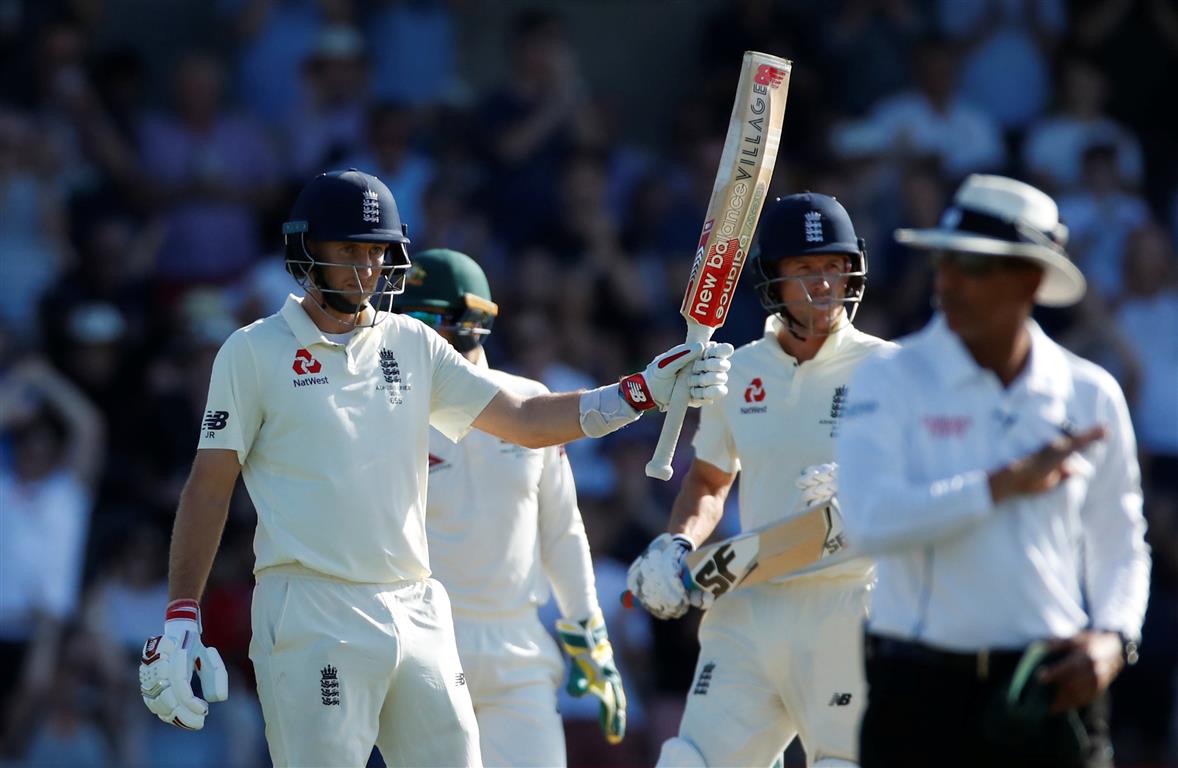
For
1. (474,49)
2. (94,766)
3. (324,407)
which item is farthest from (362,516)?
(474,49)

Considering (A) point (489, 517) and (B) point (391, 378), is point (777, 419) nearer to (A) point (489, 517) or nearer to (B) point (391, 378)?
(A) point (489, 517)

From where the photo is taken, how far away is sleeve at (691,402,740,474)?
6.00m

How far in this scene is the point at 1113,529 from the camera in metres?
4.27

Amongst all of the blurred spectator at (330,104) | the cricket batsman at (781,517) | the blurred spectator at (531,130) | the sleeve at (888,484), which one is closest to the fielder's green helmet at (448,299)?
the cricket batsman at (781,517)

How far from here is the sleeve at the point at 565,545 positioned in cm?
650

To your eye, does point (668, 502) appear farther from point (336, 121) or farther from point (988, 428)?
point (988, 428)

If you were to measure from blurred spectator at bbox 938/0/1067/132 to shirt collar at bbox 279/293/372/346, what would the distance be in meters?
7.91

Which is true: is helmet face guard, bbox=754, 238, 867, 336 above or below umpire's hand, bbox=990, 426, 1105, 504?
above

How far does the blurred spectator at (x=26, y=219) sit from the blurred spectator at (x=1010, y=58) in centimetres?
597

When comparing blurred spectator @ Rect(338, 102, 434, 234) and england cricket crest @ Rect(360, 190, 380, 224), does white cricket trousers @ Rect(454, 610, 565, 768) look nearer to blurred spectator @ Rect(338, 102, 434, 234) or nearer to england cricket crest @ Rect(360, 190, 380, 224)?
england cricket crest @ Rect(360, 190, 380, 224)

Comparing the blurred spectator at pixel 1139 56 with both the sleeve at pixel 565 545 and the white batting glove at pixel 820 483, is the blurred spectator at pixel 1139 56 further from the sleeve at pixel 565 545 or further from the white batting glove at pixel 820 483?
the white batting glove at pixel 820 483

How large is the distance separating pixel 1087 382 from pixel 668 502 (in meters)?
6.25

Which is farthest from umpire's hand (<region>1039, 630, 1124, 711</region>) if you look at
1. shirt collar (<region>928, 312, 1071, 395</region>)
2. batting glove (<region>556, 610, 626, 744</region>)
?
batting glove (<region>556, 610, 626, 744</region>)

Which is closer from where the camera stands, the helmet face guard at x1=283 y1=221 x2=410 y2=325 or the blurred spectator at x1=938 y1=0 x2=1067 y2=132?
the helmet face guard at x1=283 y1=221 x2=410 y2=325
